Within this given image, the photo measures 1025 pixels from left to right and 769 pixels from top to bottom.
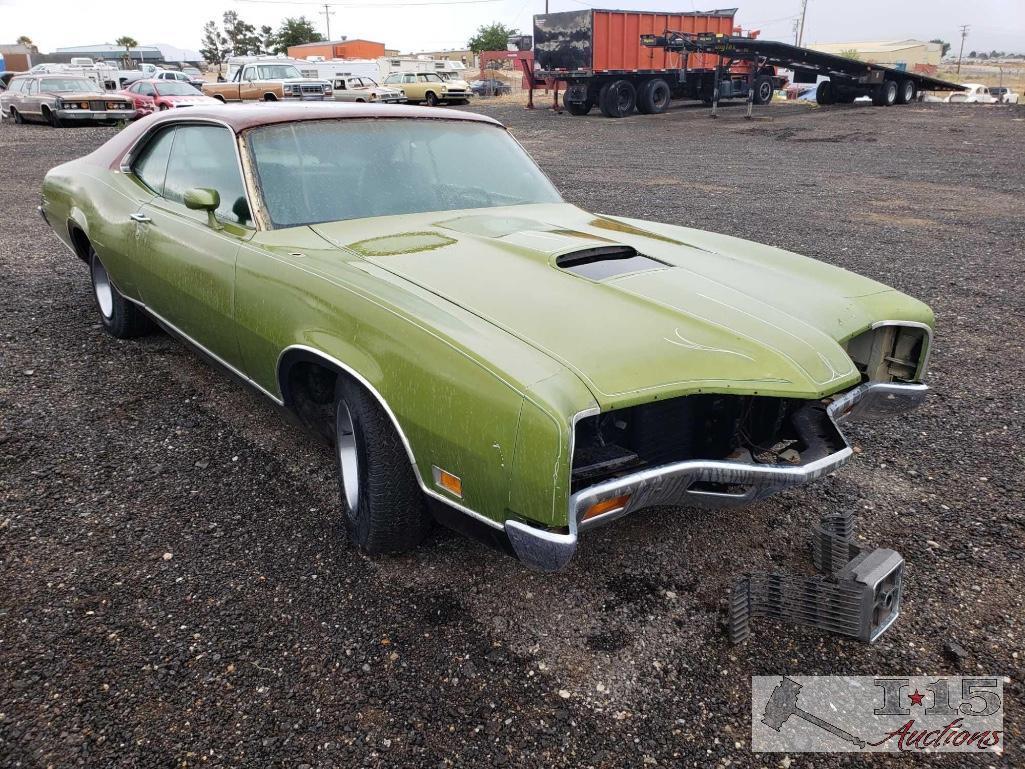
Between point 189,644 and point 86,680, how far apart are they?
26 cm

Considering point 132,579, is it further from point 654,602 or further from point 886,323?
point 886,323

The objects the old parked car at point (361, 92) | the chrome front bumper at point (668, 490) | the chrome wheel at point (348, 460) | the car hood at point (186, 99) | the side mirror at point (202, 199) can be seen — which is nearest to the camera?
the chrome front bumper at point (668, 490)

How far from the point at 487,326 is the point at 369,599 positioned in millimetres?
960

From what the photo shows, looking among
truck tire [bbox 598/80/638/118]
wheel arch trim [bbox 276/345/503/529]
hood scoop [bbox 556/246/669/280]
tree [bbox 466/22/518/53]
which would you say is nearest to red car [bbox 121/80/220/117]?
Answer: truck tire [bbox 598/80/638/118]

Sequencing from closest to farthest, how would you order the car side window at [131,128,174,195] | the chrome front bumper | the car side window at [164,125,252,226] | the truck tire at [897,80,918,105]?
the chrome front bumper, the car side window at [164,125,252,226], the car side window at [131,128,174,195], the truck tire at [897,80,918,105]

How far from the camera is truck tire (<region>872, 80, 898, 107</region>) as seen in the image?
21925 mm

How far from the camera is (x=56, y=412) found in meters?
3.60

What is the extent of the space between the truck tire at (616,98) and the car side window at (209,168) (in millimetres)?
19796

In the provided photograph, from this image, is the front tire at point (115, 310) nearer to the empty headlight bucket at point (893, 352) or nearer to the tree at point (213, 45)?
the empty headlight bucket at point (893, 352)

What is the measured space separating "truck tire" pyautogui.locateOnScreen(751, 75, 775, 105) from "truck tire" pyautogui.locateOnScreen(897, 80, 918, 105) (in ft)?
13.3

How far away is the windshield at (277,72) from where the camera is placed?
2361 centimetres

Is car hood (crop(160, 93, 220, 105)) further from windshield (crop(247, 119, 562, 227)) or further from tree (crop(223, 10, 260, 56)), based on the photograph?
tree (crop(223, 10, 260, 56))

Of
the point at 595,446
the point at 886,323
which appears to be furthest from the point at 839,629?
the point at 886,323

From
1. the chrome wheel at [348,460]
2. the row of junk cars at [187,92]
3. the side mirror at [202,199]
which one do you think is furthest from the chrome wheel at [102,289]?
the row of junk cars at [187,92]
